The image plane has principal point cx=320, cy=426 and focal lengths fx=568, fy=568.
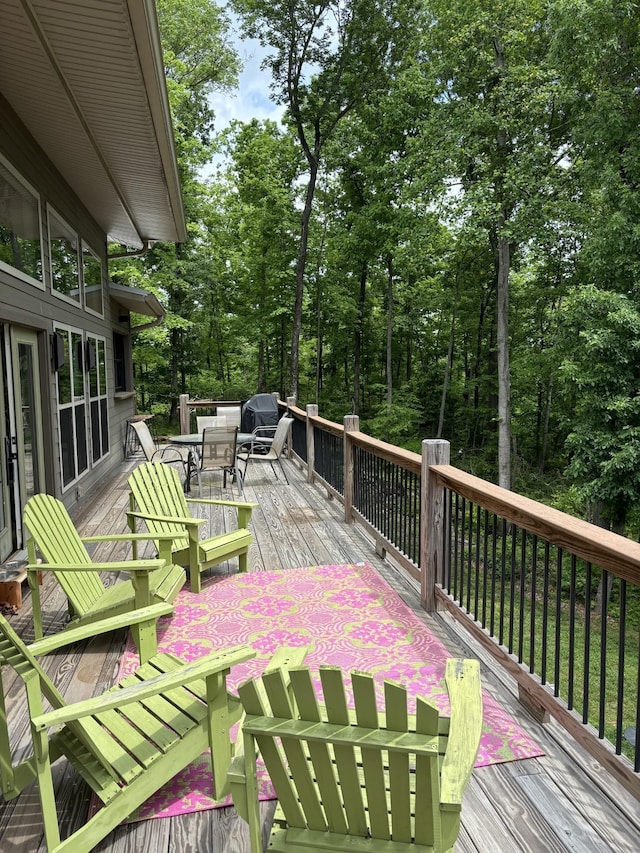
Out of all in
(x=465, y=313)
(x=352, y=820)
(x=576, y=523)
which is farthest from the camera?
(x=465, y=313)

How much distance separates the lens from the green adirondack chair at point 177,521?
155 inches

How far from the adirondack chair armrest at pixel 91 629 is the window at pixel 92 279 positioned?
6411 millimetres

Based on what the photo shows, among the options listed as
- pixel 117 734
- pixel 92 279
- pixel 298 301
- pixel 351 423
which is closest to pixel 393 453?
pixel 351 423

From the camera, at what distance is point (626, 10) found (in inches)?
444

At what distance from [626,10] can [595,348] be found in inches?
265

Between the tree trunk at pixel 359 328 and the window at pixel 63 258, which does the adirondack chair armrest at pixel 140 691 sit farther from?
the tree trunk at pixel 359 328

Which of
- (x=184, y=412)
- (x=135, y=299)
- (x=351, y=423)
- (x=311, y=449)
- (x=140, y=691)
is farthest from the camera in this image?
(x=184, y=412)

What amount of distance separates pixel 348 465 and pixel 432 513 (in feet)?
7.44

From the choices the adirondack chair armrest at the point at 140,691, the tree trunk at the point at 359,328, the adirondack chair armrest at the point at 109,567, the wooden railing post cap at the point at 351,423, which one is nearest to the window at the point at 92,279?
the wooden railing post cap at the point at 351,423

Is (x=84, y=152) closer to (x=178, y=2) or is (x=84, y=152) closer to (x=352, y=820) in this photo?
(x=352, y=820)

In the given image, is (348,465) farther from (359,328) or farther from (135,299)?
(359,328)

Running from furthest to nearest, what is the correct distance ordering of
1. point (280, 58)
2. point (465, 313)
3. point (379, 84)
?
1. point (465, 313)
2. point (379, 84)
3. point (280, 58)

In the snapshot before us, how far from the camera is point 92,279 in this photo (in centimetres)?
832

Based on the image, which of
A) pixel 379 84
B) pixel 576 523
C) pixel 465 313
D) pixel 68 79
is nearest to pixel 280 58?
pixel 379 84
